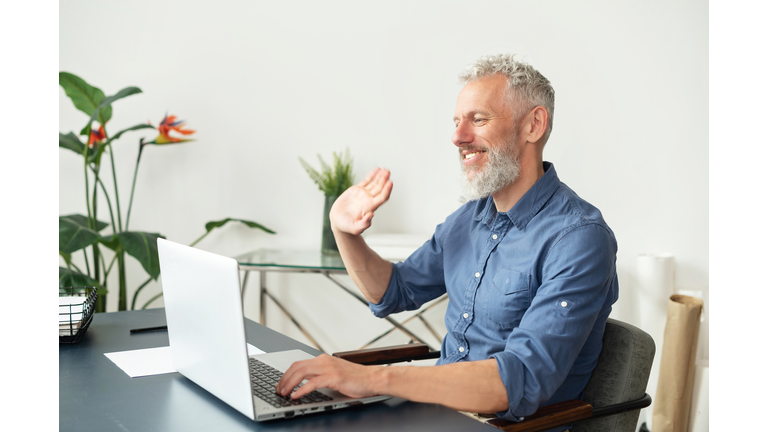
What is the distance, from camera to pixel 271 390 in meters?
1.08

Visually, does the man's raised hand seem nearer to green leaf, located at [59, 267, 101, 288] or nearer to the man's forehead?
the man's forehead

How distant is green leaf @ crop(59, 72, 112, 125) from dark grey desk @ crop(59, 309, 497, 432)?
1811 millimetres

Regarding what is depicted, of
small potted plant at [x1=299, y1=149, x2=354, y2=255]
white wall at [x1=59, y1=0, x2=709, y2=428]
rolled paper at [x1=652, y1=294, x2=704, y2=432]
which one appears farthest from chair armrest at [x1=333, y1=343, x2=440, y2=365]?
white wall at [x1=59, y1=0, x2=709, y2=428]

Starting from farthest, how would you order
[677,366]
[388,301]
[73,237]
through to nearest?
1. [73,237]
2. [677,366]
3. [388,301]

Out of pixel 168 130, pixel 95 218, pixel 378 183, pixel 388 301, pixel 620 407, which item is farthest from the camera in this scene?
pixel 168 130

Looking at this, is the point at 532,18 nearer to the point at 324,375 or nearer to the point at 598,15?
the point at 598,15

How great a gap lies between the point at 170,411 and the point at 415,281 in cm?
90

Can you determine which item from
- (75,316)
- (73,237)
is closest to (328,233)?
(73,237)

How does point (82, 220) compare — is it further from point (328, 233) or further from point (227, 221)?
point (328, 233)

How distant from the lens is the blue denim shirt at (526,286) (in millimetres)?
1228

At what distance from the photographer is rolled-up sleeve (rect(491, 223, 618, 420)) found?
3.94ft

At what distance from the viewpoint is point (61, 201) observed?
325 centimetres

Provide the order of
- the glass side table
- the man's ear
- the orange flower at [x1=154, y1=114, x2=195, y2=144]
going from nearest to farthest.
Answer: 1. the man's ear
2. the glass side table
3. the orange flower at [x1=154, y1=114, x2=195, y2=144]
